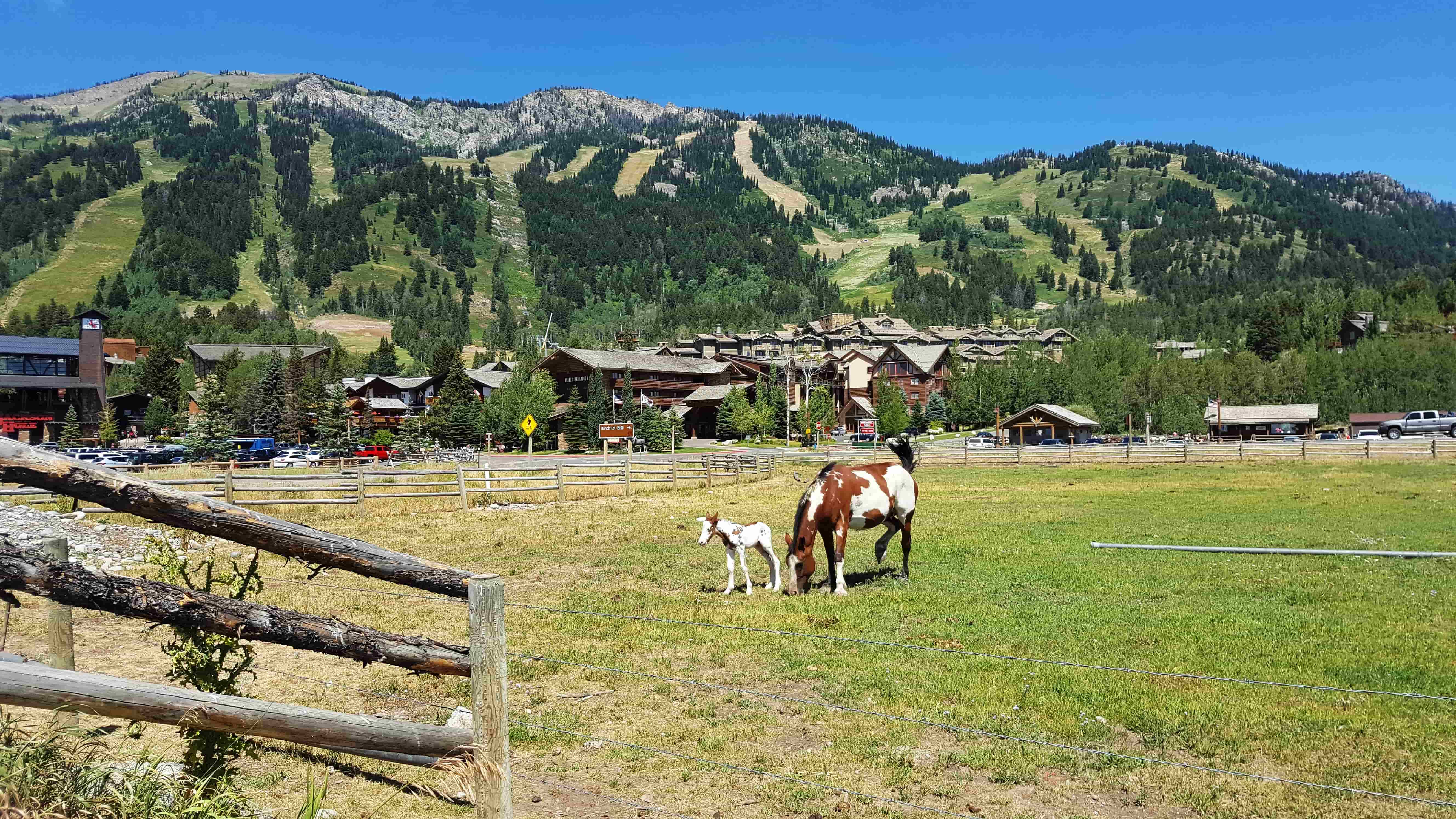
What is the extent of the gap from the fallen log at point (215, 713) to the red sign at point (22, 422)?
3659 inches

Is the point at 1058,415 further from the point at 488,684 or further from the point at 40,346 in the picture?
the point at 40,346

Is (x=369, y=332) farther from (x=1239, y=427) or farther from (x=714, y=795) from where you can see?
(x=714, y=795)

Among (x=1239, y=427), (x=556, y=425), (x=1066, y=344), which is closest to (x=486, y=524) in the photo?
(x=556, y=425)

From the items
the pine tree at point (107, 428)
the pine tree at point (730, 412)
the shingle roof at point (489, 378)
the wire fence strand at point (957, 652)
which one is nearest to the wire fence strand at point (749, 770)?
the wire fence strand at point (957, 652)

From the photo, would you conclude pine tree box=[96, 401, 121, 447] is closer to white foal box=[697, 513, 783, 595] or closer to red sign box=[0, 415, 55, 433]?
red sign box=[0, 415, 55, 433]

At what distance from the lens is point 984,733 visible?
23.3 feet

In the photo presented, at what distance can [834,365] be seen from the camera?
406ft

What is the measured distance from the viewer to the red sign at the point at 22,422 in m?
77.1

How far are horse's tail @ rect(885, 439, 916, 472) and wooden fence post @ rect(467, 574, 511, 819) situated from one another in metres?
11.7

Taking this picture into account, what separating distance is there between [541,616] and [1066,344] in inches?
4692

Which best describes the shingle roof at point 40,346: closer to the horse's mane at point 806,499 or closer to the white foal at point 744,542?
the white foal at point 744,542

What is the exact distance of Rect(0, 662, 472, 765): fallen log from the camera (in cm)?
322

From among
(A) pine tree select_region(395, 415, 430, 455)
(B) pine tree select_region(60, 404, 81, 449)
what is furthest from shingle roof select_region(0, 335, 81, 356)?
(A) pine tree select_region(395, 415, 430, 455)

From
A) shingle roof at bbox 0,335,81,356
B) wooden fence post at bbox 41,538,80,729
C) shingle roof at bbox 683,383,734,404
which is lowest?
wooden fence post at bbox 41,538,80,729
